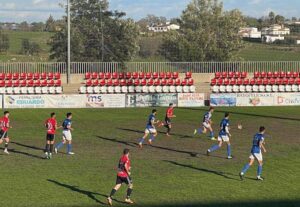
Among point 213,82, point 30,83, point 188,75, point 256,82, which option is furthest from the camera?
point 188,75

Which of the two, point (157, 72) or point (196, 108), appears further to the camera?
point (157, 72)

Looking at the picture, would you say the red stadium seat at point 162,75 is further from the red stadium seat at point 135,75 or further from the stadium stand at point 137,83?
the red stadium seat at point 135,75

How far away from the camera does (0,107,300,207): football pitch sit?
664 inches

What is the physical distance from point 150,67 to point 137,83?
16.5ft

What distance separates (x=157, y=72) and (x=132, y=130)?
20.5m

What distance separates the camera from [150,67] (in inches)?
2068

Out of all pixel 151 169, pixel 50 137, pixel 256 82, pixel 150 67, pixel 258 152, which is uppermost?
pixel 150 67

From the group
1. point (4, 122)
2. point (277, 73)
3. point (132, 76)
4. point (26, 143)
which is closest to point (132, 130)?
point (26, 143)

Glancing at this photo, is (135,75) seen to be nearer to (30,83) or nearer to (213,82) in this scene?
(213,82)

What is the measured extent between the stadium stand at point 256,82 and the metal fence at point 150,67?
2.11 metres

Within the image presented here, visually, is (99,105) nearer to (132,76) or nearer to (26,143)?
(132,76)

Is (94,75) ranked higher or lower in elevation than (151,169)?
higher

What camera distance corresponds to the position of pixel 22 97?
4178 cm

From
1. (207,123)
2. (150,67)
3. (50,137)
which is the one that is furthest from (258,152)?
(150,67)
